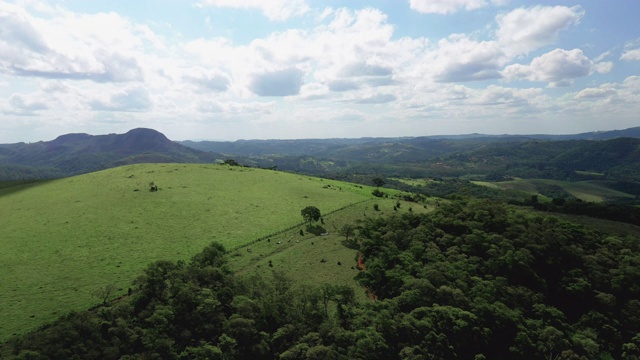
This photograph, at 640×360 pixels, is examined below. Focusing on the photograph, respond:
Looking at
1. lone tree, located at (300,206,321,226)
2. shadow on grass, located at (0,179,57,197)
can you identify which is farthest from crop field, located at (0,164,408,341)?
lone tree, located at (300,206,321,226)

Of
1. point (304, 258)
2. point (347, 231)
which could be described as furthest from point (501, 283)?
point (304, 258)

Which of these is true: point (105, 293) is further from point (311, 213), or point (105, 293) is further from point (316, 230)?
point (311, 213)

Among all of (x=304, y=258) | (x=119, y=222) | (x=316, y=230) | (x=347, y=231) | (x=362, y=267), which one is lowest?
(x=362, y=267)

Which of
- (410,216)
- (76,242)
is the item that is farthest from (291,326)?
(76,242)

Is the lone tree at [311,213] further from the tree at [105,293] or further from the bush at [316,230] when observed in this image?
the tree at [105,293]

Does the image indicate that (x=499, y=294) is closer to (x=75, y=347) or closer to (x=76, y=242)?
(x=75, y=347)

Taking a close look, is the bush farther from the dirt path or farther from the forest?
the forest
